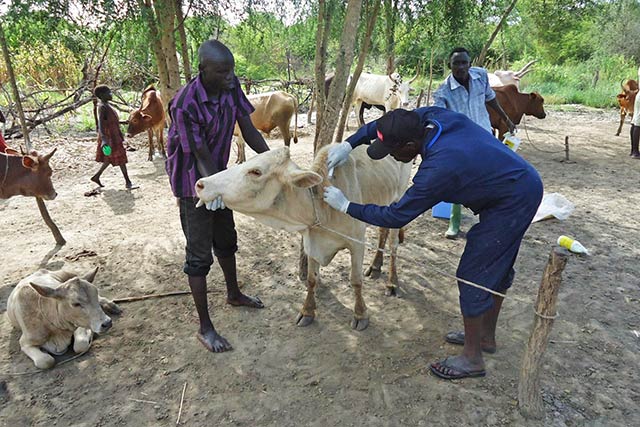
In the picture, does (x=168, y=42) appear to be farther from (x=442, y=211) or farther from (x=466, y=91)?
(x=442, y=211)

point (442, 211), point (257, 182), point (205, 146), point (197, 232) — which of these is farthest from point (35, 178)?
point (442, 211)

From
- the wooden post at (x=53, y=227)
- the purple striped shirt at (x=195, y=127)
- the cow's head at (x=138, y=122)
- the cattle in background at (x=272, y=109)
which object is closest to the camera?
the purple striped shirt at (x=195, y=127)

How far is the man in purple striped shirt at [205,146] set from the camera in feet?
9.33

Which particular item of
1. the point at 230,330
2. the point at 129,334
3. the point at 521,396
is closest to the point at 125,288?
the point at 129,334

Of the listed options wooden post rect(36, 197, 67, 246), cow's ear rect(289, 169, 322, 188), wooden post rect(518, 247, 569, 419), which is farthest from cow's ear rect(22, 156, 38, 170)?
wooden post rect(518, 247, 569, 419)

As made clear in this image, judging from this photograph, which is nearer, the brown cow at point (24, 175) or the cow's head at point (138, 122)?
the brown cow at point (24, 175)

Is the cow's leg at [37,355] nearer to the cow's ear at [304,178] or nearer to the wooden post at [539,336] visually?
the cow's ear at [304,178]

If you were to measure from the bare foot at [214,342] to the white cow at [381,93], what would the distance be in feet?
26.8

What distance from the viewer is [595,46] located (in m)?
24.7

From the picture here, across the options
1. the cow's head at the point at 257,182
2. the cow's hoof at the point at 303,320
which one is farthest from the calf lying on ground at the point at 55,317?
the cow's hoof at the point at 303,320

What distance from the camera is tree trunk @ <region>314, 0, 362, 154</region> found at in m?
3.78

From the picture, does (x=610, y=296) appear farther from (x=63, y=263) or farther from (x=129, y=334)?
(x=63, y=263)

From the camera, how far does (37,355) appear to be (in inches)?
127

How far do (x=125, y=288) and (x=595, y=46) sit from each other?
91.7 ft
